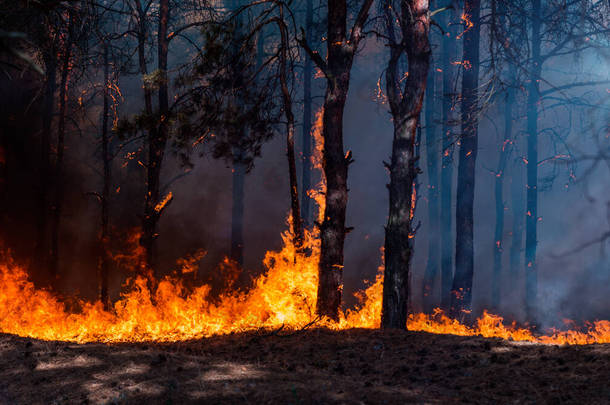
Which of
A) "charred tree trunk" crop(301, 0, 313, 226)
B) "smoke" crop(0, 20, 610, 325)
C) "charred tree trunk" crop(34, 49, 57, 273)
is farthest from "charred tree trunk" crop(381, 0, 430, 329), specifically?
"charred tree trunk" crop(34, 49, 57, 273)

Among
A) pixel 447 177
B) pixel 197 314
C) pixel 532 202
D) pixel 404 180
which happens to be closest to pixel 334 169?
pixel 404 180

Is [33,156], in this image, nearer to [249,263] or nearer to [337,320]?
[249,263]

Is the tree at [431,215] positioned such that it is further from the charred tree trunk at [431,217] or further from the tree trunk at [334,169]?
the tree trunk at [334,169]

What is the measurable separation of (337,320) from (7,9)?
7.77m

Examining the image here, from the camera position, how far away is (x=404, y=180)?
9750 millimetres

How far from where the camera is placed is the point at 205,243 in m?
27.4

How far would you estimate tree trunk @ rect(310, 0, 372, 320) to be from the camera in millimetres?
10258

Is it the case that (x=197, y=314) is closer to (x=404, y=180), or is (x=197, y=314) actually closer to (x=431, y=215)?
(x=404, y=180)

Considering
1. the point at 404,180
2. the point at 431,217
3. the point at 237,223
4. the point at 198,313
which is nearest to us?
the point at 404,180

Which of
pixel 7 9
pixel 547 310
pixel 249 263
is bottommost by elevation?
pixel 547 310

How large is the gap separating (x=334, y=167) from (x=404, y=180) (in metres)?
1.40

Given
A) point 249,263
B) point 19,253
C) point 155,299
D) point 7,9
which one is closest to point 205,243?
point 249,263

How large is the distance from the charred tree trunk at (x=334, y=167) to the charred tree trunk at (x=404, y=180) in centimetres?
97

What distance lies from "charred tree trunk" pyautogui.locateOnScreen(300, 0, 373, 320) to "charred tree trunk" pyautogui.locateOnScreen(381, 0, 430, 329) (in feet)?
3.17
